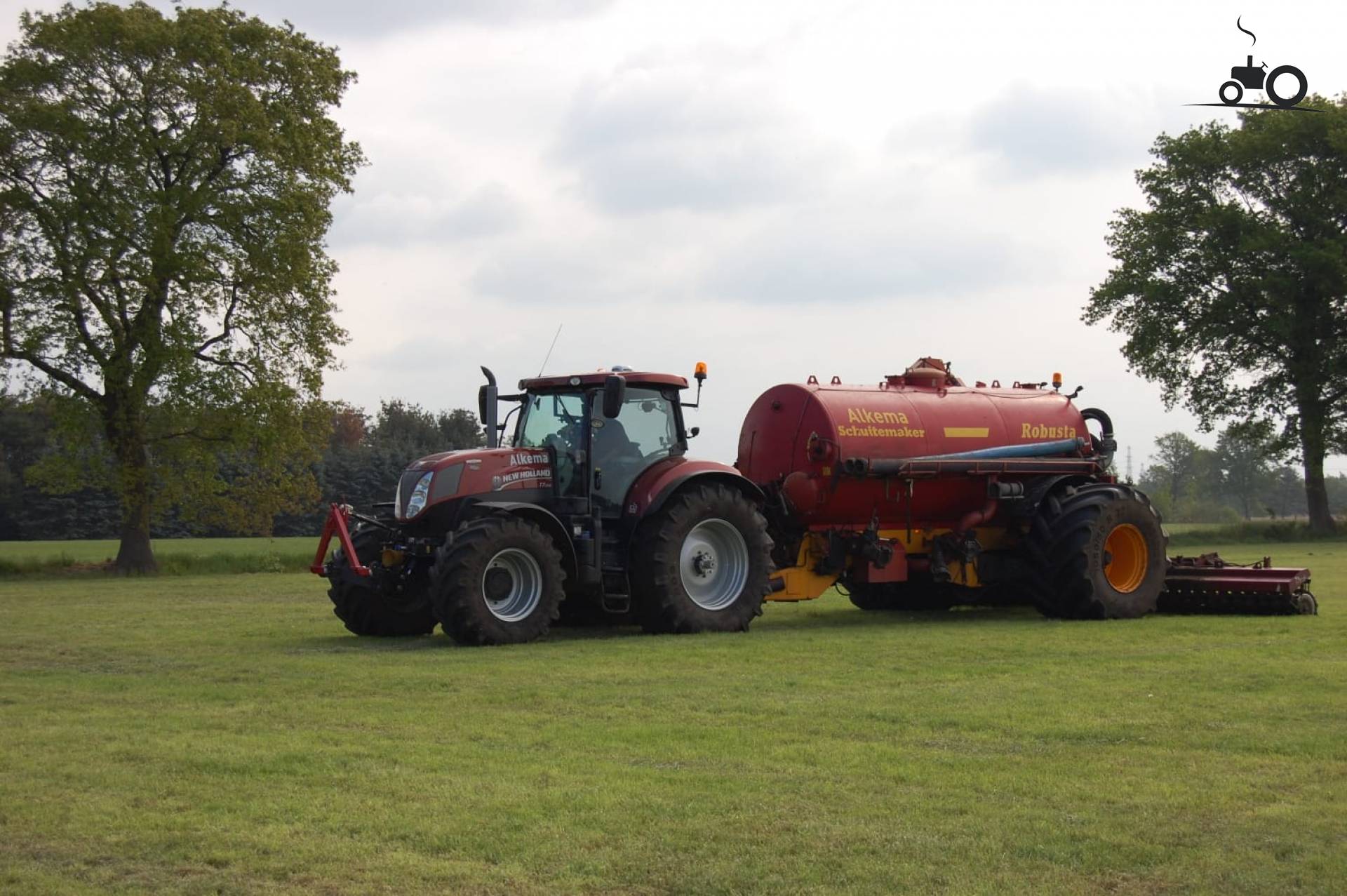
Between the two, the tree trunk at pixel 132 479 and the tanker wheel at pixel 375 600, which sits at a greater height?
the tree trunk at pixel 132 479

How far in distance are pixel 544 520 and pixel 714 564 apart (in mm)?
2189

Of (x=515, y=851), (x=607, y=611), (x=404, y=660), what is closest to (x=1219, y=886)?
(x=515, y=851)

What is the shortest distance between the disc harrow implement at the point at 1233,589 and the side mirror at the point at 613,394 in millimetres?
7594

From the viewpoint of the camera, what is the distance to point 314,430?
36156 millimetres

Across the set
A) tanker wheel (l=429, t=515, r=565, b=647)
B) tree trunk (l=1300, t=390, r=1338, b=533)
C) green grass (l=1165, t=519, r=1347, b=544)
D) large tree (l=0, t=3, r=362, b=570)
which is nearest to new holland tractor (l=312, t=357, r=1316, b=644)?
tanker wheel (l=429, t=515, r=565, b=647)

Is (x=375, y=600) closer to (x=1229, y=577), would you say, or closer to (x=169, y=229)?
(x=1229, y=577)

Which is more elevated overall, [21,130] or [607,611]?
[21,130]

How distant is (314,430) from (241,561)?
142 inches

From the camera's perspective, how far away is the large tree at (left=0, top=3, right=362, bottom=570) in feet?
105

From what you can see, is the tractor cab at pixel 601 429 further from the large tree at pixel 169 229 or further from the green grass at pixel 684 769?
the large tree at pixel 169 229

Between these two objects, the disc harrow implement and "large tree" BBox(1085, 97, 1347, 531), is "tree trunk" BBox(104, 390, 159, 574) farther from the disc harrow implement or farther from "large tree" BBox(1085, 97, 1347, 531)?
"large tree" BBox(1085, 97, 1347, 531)

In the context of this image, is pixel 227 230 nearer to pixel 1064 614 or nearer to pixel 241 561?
pixel 241 561

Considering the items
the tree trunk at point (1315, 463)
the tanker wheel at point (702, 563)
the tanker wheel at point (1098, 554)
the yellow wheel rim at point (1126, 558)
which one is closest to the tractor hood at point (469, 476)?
the tanker wheel at point (702, 563)

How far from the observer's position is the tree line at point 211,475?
33469 mm
